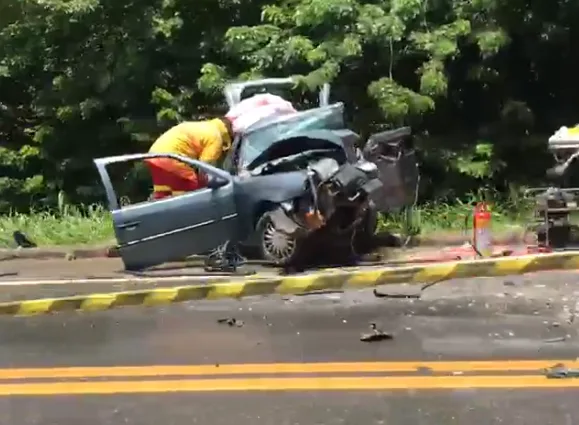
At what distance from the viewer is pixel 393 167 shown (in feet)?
39.1

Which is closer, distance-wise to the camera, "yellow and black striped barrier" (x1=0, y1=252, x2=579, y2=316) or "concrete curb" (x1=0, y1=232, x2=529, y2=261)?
"yellow and black striped barrier" (x1=0, y1=252, x2=579, y2=316)

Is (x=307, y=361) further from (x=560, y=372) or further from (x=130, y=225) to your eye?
(x=130, y=225)

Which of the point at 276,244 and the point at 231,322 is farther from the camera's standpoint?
the point at 276,244

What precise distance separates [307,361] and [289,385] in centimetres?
Answer: 64

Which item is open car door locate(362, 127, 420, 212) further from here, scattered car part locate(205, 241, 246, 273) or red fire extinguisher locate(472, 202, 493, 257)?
scattered car part locate(205, 241, 246, 273)

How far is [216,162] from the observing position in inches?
475

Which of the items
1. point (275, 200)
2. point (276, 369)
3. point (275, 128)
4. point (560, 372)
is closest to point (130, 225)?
point (275, 200)

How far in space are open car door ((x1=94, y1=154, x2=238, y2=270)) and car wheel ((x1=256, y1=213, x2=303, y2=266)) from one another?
1.02 feet

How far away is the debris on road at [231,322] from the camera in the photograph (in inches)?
336

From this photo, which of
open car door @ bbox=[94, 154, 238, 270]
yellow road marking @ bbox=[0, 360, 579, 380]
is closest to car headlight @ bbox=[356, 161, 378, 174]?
open car door @ bbox=[94, 154, 238, 270]

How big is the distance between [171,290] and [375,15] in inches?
265

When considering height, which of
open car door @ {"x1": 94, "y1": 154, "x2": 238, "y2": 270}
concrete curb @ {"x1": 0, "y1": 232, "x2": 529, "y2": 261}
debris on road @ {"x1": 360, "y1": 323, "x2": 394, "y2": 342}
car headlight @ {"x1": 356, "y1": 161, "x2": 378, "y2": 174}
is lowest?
concrete curb @ {"x1": 0, "y1": 232, "x2": 529, "y2": 261}

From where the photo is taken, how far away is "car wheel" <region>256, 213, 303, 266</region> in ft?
36.8

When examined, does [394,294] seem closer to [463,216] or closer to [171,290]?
[171,290]
